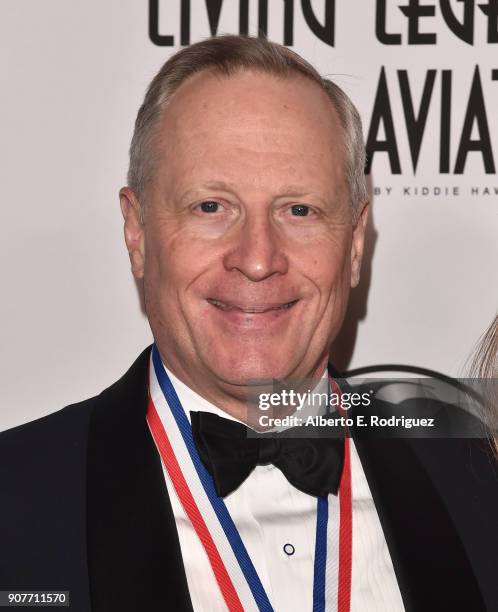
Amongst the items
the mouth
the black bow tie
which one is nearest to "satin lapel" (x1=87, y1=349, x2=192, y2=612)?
the black bow tie

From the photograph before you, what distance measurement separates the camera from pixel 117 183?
7.93 ft

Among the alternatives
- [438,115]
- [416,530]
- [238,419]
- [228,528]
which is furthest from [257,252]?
[438,115]

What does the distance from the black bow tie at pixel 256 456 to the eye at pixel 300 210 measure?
434 millimetres

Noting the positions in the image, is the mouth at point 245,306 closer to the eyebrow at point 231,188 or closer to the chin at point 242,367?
the chin at point 242,367

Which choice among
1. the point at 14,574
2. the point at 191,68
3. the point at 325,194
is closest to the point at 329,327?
the point at 325,194

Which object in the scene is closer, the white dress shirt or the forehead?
the white dress shirt

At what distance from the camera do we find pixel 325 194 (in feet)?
6.48

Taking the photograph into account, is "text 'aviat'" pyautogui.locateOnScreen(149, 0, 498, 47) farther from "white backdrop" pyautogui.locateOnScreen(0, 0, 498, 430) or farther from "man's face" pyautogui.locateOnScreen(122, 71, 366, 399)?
"man's face" pyautogui.locateOnScreen(122, 71, 366, 399)

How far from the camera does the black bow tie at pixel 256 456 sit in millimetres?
1882

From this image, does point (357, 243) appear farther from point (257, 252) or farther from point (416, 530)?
point (416, 530)

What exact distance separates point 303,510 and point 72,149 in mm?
1061

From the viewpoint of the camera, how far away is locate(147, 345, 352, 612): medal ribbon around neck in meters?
1.80

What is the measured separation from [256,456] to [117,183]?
0.86 metres

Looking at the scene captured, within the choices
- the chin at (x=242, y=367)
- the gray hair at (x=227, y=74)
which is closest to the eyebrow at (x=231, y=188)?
the gray hair at (x=227, y=74)
